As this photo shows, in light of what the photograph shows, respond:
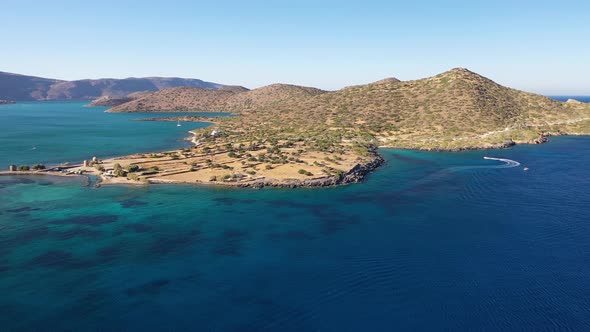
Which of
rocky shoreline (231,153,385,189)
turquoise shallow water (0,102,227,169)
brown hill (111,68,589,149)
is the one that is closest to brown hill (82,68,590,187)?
rocky shoreline (231,153,385,189)

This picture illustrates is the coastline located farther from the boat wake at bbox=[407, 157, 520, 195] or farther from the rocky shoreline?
the boat wake at bbox=[407, 157, 520, 195]

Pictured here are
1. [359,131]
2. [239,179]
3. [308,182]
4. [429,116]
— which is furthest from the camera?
[429,116]

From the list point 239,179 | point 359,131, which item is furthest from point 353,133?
point 239,179

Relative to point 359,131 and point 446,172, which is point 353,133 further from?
point 446,172

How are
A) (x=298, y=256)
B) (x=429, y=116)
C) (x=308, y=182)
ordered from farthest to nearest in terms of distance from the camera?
(x=429, y=116) < (x=308, y=182) < (x=298, y=256)

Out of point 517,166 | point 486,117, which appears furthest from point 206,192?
point 486,117

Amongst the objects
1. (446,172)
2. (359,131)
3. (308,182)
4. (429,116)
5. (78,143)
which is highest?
(429,116)

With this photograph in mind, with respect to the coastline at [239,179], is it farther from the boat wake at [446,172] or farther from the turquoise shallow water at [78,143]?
the turquoise shallow water at [78,143]
